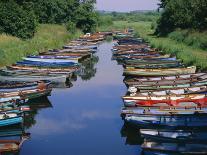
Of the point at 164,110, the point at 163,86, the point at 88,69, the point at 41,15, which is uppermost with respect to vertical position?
the point at 41,15

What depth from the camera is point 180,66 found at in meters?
29.1

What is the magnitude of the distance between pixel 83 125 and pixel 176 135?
5291 mm

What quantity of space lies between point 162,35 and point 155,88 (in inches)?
1340

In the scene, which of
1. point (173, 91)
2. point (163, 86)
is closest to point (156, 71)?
point (163, 86)

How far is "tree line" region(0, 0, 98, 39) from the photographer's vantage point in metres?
41.3

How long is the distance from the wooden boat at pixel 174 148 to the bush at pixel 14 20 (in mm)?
29465

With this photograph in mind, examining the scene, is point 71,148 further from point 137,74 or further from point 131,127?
point 137,74

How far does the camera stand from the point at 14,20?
136 feet

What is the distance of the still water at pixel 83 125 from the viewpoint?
16250mm

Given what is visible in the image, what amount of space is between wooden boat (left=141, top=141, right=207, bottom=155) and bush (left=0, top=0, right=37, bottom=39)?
1160 inches

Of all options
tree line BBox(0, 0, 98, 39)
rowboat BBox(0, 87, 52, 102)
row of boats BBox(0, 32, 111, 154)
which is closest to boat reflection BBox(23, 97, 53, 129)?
row of boats BBox(0, 32, 111, 154)

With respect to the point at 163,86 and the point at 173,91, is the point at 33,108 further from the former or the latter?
the point at 173,91

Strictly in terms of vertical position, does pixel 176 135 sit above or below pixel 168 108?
below

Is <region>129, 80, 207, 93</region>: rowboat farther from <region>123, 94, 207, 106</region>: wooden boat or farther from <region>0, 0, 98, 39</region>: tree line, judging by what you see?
<region>0, 0, 98, 39</region>: tree line
